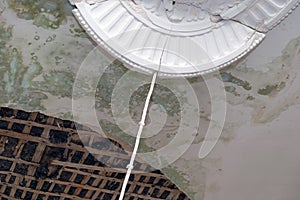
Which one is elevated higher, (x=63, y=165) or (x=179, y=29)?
(x=179, y=29)

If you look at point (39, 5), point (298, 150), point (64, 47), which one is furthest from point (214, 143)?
point (39, 5)

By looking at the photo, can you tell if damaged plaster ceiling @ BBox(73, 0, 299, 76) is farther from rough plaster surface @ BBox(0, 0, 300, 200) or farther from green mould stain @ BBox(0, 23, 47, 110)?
green mould stain @ BBox(0, 23, 47, 110)

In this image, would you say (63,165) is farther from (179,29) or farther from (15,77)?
(179,29)

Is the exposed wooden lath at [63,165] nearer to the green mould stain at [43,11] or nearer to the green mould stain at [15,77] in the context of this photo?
the green mould stain at [15,77]

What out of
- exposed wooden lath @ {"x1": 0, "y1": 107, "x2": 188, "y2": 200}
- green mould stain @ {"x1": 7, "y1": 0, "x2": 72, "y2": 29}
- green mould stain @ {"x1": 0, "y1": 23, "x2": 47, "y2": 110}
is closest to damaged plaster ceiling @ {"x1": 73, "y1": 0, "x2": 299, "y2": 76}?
green mould stain @ {"x1": 7, "y1": 0, "x2": 72, "y2": 29}

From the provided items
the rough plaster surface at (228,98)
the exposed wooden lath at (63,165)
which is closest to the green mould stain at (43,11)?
the rough plaster surface at (228,98)

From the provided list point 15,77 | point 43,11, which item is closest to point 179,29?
point 43,11
